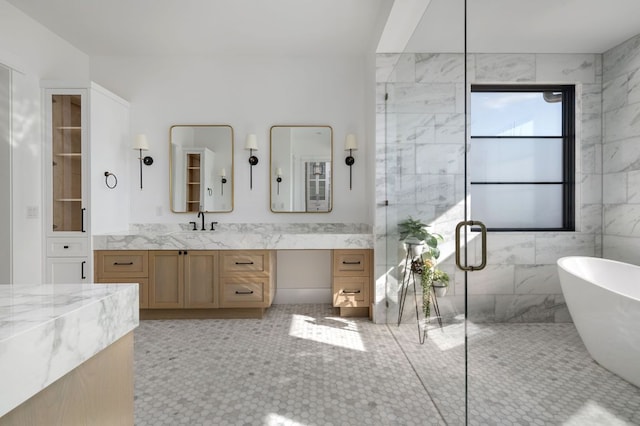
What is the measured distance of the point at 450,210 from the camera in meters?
1.70

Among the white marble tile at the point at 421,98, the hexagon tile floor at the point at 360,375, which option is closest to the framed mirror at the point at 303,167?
the white marble tile at the point at 421,98

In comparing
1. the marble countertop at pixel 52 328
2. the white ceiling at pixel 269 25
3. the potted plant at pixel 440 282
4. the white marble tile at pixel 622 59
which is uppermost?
the white ceiling at pixel 269 25

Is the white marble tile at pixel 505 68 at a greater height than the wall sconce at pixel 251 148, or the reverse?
the wall sconce at pixel 251 148

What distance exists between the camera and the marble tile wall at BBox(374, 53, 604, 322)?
85 cm

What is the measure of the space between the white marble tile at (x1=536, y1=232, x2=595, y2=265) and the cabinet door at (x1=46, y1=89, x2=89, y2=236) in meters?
3.56

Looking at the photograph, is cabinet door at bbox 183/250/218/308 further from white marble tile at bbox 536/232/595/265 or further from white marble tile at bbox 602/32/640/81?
white marble tile at bbox 602/32/640/81

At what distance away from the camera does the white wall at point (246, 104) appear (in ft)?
12.7

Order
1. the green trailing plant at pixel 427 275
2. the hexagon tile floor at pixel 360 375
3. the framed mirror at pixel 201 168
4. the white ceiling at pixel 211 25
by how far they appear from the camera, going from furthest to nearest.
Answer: the framed mirror at pixel 201 168 → the white ceiling at pixel 211 25 → the green trailing plant at pixel 427 275 → the hexagon tile floor at pixel 360 375

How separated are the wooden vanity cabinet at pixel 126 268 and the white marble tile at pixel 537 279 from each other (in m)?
3.14

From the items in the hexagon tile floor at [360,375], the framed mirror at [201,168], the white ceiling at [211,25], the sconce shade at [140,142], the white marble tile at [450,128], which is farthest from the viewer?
the framed mirror at [201,168]

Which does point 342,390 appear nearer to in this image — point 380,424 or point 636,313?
point 380,424

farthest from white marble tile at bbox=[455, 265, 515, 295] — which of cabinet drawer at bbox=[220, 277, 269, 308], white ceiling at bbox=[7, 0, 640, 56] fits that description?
cabinet drawer at bbox=[220, 277, 269, 308]

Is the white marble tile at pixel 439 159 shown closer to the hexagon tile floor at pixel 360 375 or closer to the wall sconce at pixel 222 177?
the hexagon tile floor at pixel 360 375

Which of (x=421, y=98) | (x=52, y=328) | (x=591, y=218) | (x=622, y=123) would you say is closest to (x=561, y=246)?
(x=591, y=218)
